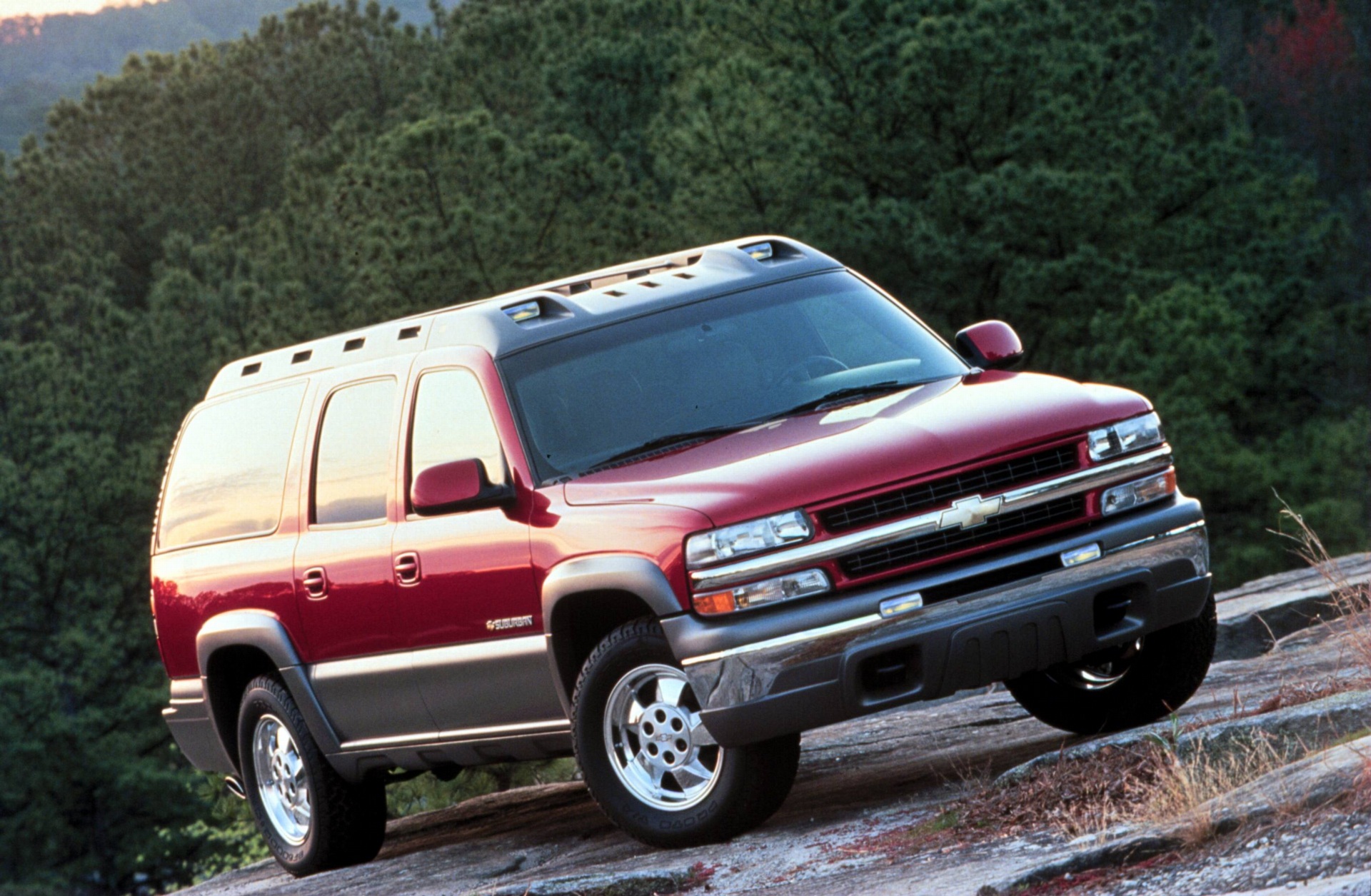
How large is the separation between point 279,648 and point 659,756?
2.35 meters

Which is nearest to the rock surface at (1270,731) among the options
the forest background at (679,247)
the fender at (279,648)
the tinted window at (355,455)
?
the tinted window at (355,455)

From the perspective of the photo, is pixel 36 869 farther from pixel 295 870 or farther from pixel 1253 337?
pixel 295 870

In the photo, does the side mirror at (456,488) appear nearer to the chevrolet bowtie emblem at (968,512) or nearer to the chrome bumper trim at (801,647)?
the chrome bumper trim at (801,647)

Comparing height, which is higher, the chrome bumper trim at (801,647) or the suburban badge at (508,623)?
the suburban badge at (508,623)

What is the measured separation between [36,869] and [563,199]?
17.0 meters

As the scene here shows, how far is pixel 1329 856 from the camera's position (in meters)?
4.75

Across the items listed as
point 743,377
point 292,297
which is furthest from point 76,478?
point 743,377

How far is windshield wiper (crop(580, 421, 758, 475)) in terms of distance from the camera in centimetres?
693

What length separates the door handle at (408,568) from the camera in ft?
24.1

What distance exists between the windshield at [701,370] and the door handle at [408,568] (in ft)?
2.38

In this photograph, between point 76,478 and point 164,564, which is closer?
point 164,564

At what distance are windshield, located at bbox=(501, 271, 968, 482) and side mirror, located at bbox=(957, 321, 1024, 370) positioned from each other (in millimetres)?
138

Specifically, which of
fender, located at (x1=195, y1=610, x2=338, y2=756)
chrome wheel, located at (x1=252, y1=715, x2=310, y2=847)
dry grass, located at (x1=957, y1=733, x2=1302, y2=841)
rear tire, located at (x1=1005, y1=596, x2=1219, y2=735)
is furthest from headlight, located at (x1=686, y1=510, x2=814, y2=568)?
chrome wheel, located at (x1=252, y1=715, x2=310, y2=847)

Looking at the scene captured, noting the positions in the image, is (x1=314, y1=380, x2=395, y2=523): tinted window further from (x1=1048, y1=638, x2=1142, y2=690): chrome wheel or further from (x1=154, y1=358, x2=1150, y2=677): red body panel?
(x1=1048, y1=638, x2=1142, y2=690): chrome wheel
